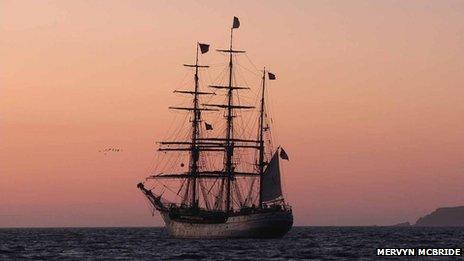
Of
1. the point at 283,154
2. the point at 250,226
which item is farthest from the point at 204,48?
the point at 250,226

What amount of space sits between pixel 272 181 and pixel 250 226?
7.28 meters

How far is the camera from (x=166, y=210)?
167 meters

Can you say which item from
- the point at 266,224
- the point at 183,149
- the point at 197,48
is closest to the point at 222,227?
the point at 266,224

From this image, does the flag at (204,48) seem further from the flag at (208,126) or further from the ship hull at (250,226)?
the ship hull at (250,226)

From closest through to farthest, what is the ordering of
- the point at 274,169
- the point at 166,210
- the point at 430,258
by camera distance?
the point at 430,258 → the point at 274,169 → the point at 166,210

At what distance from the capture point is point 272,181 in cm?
14662

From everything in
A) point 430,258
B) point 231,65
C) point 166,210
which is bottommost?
point 430,258

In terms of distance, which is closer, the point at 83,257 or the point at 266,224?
the point at 83,257

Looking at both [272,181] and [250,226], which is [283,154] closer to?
[272,181]

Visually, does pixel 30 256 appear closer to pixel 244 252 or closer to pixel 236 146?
pixel 244 252

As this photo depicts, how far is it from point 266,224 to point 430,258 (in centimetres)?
5053

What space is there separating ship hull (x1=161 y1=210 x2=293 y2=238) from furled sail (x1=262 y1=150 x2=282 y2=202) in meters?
2.53

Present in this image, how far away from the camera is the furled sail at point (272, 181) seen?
480 ft

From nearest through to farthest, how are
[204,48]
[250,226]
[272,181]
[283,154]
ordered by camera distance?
[283,154]
[250,226]
[272,181]
[204,48]
